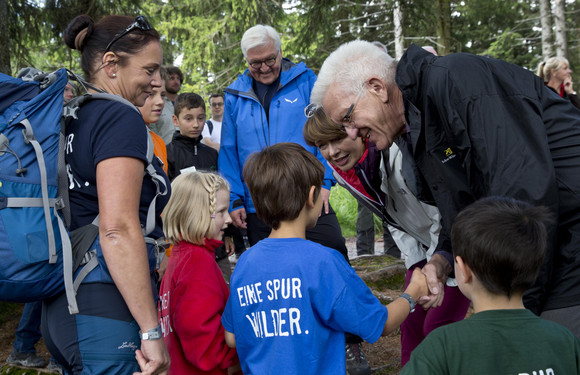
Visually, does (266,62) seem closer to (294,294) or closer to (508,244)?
(294,294)

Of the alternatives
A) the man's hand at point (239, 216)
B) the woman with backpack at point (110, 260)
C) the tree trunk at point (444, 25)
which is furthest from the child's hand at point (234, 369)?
the tree trunk at point (444, 25)

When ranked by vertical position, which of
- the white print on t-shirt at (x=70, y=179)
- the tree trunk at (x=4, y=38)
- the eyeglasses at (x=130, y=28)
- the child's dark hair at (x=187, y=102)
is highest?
the tree trunk at (x=4, y=38)

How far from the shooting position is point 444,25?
43.6 ft

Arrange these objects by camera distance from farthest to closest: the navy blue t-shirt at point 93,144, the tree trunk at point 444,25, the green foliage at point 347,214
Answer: the tree trunk at point 444,25, the green foliage at point 347,214, the navy blue t-shirt at point 93,144

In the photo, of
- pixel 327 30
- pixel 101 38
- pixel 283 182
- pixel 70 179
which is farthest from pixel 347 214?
pixel 70 179

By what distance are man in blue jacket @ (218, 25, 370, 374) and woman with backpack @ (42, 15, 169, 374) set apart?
2430mm

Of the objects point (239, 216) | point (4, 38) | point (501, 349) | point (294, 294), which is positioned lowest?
point (239, 216)

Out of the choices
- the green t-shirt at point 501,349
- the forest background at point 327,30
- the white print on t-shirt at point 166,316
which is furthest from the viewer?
the forest background at point 327,30

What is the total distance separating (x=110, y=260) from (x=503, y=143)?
1.51 metres

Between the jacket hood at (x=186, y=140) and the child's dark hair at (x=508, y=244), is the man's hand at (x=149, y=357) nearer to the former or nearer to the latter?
the child's dark hair at (x=508, y=244)

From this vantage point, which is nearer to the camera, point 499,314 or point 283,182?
point 499,314

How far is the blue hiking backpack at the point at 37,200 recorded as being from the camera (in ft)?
6.31

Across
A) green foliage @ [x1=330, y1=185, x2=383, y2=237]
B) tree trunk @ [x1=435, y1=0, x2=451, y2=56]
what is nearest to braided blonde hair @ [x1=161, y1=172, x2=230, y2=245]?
green foliage @ [x1=330, y1=185, x2=383, y2=237]

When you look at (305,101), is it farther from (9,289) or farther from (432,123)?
(9,289)
